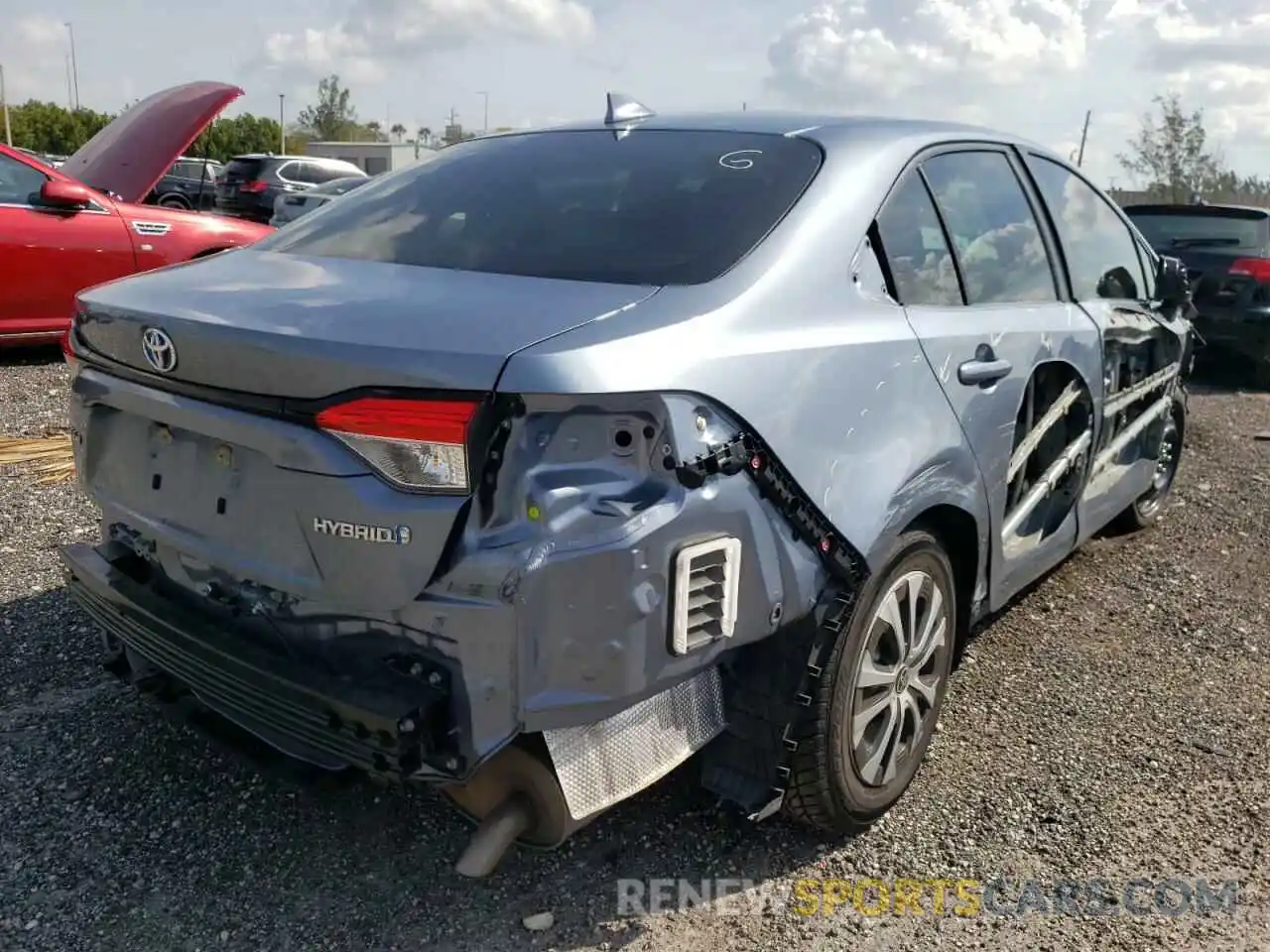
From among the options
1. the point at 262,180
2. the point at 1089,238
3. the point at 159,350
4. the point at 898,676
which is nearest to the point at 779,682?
the point at 898,676

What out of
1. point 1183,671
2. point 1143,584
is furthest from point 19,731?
point 1143,584

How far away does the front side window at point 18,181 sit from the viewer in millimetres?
6984

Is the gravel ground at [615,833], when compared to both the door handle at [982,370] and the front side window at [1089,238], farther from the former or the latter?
the front side window at [1089,238]

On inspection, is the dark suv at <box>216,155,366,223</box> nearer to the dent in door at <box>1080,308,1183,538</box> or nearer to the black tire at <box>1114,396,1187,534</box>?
the black tire at <box>1114,396,1187,534</box>

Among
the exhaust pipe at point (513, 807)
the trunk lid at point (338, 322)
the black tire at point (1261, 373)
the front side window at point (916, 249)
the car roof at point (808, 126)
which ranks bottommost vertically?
the black tire at point (1261, 373)

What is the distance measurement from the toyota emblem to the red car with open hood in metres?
5.49

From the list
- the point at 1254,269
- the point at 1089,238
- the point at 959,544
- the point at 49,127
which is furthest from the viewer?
the point at 49,127

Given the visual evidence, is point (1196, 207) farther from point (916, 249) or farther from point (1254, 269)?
point (916, 249)

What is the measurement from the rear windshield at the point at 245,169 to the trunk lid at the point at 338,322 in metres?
19.1

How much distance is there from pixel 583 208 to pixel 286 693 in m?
1.33

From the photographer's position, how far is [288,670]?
2129 millimetres

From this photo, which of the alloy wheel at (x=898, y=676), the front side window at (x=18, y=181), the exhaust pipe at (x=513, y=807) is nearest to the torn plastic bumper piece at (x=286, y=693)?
the exhaust pipe at (x=513, y=807)

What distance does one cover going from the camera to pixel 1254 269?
8703 mm

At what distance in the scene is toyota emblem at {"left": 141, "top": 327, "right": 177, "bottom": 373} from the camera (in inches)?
88.5
